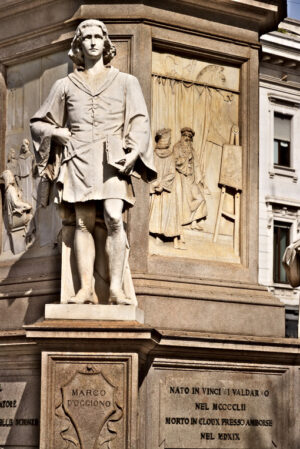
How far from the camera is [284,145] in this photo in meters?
48.0

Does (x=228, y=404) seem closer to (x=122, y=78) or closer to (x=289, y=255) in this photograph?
(x=289, y=255)

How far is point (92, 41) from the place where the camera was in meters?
13.9

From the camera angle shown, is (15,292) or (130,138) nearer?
(130,138)

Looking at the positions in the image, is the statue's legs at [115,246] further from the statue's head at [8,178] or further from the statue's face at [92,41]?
the statue's head at [8,178]

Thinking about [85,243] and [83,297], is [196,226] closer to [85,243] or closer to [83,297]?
[85,243]

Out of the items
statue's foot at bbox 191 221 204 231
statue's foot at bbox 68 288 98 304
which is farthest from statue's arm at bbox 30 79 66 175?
statue's foot at bbox 191 221 204 231

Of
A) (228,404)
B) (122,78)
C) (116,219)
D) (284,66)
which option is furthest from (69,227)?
(284,66)

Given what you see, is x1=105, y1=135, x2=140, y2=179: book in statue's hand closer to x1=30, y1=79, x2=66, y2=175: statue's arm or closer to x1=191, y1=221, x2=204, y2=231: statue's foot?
x1=30, y1=79, x2=66, y2=175: statue's arm

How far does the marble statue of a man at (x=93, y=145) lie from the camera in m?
13.6

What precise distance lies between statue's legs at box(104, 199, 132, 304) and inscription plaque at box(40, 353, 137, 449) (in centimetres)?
79

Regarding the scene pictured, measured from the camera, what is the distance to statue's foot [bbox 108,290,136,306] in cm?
1345

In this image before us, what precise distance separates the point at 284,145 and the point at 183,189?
109 ft

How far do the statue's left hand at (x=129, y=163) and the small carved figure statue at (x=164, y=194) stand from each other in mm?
1449

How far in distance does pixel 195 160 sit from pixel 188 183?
306 millimetres
